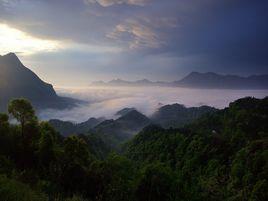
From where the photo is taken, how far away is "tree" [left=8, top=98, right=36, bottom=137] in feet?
191

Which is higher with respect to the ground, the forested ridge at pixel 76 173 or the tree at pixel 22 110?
the tree at pixel 22 110

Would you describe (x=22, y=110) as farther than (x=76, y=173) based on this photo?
Yes

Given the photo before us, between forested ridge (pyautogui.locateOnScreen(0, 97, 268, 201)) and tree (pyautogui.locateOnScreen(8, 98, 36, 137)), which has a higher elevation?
tree (pyautogui.locateOnScreen(8, 98, 36, 137))

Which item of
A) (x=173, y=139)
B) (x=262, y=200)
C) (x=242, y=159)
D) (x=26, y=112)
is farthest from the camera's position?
(x=173, y=139)

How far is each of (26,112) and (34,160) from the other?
8653 millimetres

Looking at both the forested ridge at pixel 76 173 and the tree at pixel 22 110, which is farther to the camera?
the tree at pixel 22 110

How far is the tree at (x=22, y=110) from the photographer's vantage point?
58.1 metres

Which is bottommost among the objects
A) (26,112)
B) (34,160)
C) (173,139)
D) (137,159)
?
(137,159)

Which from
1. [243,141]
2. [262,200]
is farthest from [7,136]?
[243,141]

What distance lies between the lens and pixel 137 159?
198750mm

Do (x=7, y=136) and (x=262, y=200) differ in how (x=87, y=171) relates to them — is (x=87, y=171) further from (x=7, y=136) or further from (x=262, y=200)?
(x=262, y=200)

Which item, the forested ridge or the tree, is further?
the tree

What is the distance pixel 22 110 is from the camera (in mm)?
59281

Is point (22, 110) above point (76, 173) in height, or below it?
above
